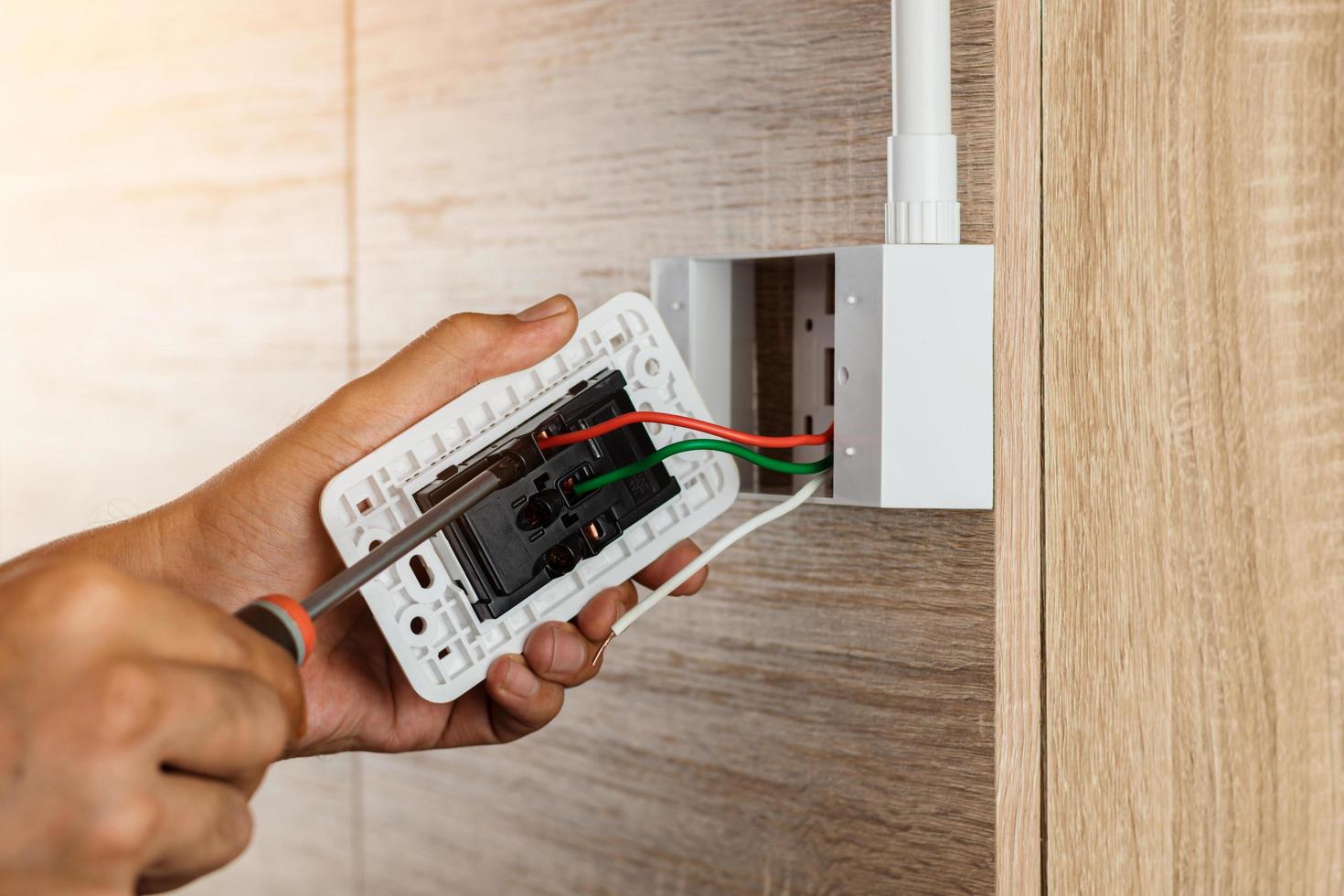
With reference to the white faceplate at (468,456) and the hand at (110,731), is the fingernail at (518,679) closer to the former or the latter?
the white faceplate at (468,456)

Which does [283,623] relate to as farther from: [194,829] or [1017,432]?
[1017,432]

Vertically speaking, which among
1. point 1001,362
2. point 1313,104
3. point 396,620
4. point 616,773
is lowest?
point 616,773

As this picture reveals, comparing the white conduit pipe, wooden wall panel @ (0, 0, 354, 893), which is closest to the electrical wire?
the white conduit pipe

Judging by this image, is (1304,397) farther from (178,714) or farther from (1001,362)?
(178,714)

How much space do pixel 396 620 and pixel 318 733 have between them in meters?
0.15

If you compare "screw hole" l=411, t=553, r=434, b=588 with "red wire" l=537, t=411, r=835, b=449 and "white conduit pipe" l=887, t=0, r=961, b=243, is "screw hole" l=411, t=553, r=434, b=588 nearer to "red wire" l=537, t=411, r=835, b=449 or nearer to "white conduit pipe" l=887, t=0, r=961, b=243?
"red wire" l=537, t=411, r=835, b=449

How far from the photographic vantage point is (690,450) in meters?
0.48

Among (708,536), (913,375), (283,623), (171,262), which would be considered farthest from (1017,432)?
(171,262)

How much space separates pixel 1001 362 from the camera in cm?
46

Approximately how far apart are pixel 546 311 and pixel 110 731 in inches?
10.8

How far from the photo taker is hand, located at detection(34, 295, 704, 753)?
0.50m

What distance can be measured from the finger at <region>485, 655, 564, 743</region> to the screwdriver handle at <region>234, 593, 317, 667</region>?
0.15 m

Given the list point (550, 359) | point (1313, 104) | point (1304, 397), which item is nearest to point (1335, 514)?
point (1304, 397)

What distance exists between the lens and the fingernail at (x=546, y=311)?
19.7 inches
